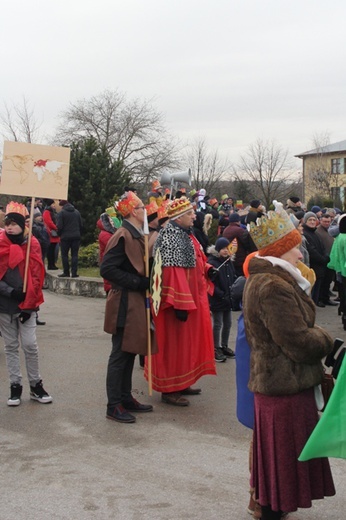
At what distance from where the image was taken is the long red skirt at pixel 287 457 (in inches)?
143

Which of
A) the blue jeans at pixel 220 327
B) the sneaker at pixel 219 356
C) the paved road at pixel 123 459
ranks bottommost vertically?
the paved road at pixel 123 459

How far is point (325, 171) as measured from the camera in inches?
2069

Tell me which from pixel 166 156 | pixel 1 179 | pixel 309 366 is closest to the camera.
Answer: pixel 309 366

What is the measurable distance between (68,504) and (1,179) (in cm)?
365

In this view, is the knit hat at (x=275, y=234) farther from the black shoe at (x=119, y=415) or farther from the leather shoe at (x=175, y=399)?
the leather shoe at (x=175, y=399)

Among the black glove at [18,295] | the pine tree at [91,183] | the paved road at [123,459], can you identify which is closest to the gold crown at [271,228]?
the paved road at [123,459]

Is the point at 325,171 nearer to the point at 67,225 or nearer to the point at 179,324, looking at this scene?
the point at 67,225

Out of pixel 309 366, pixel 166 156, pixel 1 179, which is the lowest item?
pixel 309 366

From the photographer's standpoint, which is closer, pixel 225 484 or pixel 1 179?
pixel 225 484

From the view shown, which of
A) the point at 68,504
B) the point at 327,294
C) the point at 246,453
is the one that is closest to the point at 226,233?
the point at 327,294

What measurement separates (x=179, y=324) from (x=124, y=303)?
803 millimetres

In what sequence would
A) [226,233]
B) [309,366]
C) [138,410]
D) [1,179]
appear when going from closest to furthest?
1. [309,366]
2. [138,410]
3. [1,179]
4. [226,233]

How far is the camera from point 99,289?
1359 centimetres

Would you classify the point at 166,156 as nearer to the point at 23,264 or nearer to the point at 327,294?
the point at 327,294
